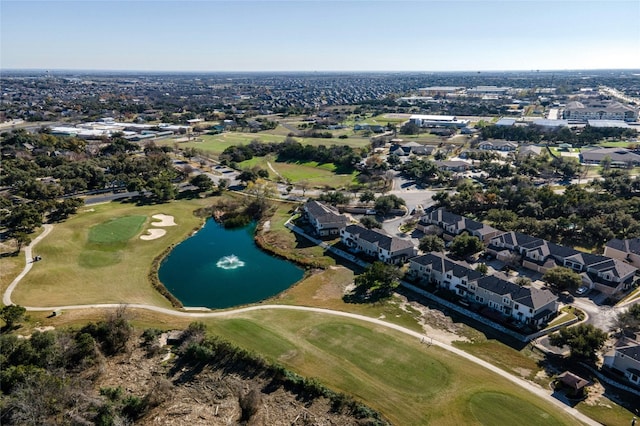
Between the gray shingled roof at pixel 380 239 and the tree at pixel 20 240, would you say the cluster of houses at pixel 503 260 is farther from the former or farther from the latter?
the tree at pixel 20 240

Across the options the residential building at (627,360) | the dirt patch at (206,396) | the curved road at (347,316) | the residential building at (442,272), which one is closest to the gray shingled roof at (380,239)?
the residential building at (442,272)

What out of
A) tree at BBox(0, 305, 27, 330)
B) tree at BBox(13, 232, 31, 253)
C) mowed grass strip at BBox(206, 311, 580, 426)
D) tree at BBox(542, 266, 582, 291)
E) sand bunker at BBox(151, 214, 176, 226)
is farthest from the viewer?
sand bunker at BBox(151, 214, 176, 226)

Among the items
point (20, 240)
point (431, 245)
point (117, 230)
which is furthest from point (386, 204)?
point (20, 240)

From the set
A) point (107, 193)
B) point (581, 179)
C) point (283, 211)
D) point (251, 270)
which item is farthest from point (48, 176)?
point (581, 179)

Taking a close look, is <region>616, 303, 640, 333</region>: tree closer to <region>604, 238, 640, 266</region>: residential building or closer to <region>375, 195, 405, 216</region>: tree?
<region>604, 238, 640, 266</region>: residential building

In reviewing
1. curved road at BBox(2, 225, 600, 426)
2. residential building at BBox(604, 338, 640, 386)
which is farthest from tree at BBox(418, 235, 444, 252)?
residential building at BBox(604, 338, 640, 386)
